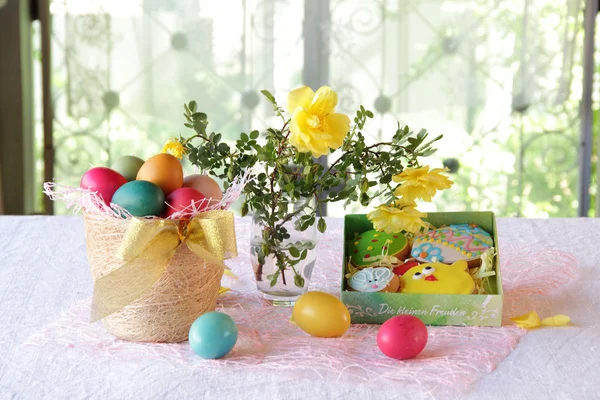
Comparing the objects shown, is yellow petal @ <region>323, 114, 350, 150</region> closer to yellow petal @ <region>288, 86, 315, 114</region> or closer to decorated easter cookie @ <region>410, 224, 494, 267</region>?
yellow petal @ <region>288, 86, 315, 114</region>

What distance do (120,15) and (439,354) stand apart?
2.23 metres

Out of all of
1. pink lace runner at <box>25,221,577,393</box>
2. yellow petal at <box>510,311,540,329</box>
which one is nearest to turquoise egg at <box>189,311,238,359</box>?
pink lace runner at <box>25,221,577,393</box>

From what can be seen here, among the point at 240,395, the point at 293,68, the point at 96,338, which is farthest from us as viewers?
the point at 293,68

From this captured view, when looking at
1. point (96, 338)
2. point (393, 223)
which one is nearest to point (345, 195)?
point (393, 223)

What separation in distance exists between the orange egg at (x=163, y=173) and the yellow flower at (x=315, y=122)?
→ 0.15m

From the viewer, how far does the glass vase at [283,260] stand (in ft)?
3.29

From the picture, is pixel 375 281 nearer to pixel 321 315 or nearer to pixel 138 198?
pixel 321 315

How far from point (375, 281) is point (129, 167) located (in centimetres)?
35

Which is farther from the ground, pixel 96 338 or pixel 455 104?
pixel 455 104

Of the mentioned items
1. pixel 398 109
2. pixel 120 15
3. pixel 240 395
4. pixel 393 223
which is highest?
pixel 120 15

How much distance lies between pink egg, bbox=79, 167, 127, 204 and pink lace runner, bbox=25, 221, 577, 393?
0.18 metres

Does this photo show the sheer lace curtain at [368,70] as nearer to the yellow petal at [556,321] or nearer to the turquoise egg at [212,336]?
the yellow petal at [556,321]

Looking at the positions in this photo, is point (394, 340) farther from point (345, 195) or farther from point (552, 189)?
point (552, 189)

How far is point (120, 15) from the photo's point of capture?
2764 millimetres
